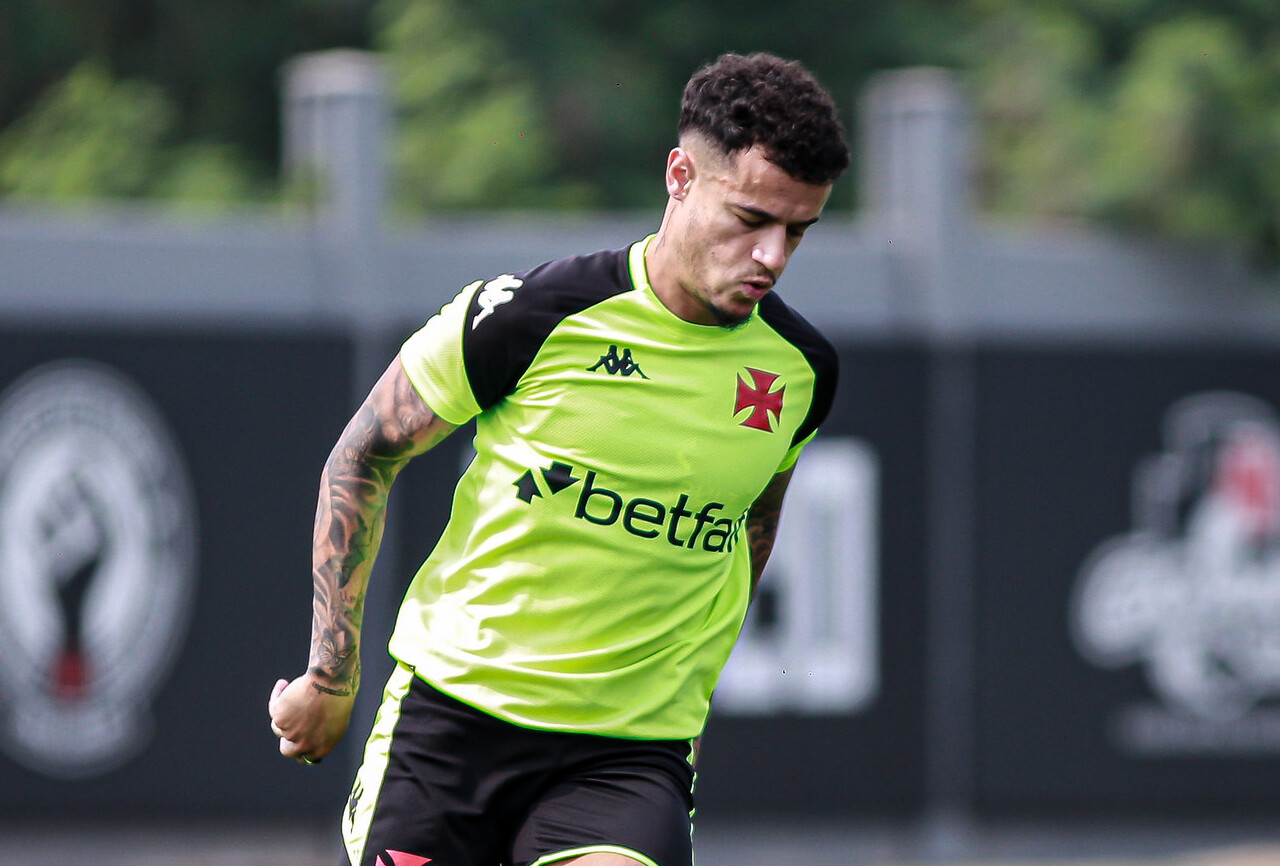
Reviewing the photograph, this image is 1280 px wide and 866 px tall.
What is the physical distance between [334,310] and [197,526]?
49.8 inches

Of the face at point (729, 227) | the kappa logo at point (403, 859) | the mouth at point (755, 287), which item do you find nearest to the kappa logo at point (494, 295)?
the face at point (729, 227)

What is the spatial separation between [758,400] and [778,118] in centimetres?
58

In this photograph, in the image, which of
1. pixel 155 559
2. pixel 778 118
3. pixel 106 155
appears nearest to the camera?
pixel 778 118

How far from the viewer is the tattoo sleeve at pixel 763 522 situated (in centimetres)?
397

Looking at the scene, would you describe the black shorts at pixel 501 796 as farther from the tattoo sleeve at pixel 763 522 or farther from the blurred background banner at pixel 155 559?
the blurred background banner at pixel 155 559

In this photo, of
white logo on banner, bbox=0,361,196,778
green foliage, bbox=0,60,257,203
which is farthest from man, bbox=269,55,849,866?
green foliage, bbox=0,60,257,203

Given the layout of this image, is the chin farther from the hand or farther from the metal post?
the metal post

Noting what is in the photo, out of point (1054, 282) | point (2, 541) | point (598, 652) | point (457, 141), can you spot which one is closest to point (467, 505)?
point (598, 652)

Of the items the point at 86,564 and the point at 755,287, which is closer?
the point at 755,287

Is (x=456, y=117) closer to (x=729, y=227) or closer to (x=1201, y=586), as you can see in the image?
(x=1201, y=586)

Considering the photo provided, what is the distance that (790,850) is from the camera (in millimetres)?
9766

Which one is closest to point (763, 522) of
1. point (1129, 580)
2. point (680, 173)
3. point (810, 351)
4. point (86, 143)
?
point (810, 351)

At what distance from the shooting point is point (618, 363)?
3.55m

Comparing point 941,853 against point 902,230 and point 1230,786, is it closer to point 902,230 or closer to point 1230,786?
point 1230,786
